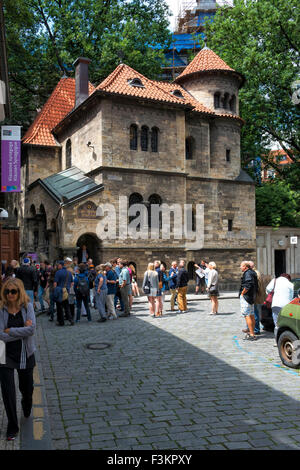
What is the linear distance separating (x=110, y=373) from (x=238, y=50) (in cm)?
3202

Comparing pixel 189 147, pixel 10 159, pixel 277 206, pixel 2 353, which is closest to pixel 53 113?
pixel 189 147

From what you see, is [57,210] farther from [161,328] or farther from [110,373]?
[110,373]

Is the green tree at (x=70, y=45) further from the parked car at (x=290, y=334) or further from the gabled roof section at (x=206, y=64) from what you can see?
the parked car at (x=290, y=334)

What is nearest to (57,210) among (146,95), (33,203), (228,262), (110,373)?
(33,203)

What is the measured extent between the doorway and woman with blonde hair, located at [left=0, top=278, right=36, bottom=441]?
28340mm

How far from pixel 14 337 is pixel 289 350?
5.29m

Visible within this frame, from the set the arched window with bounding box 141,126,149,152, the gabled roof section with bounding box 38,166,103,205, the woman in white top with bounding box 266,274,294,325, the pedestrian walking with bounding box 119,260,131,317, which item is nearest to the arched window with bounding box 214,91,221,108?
the arched window with bounding box 141,126,149,152

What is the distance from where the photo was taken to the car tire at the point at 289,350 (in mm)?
7695

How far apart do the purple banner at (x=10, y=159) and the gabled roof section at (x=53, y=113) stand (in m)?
14.5

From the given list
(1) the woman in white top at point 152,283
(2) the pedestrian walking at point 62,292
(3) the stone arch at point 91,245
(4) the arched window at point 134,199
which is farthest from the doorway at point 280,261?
(2) the pedestrian walking at point 62,292

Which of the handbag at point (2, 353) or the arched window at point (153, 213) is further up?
the arched window at point (153, 213)

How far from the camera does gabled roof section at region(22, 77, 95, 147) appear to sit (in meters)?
30.5

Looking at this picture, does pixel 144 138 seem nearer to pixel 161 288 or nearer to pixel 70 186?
pixel 70 186

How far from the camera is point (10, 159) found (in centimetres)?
1574
